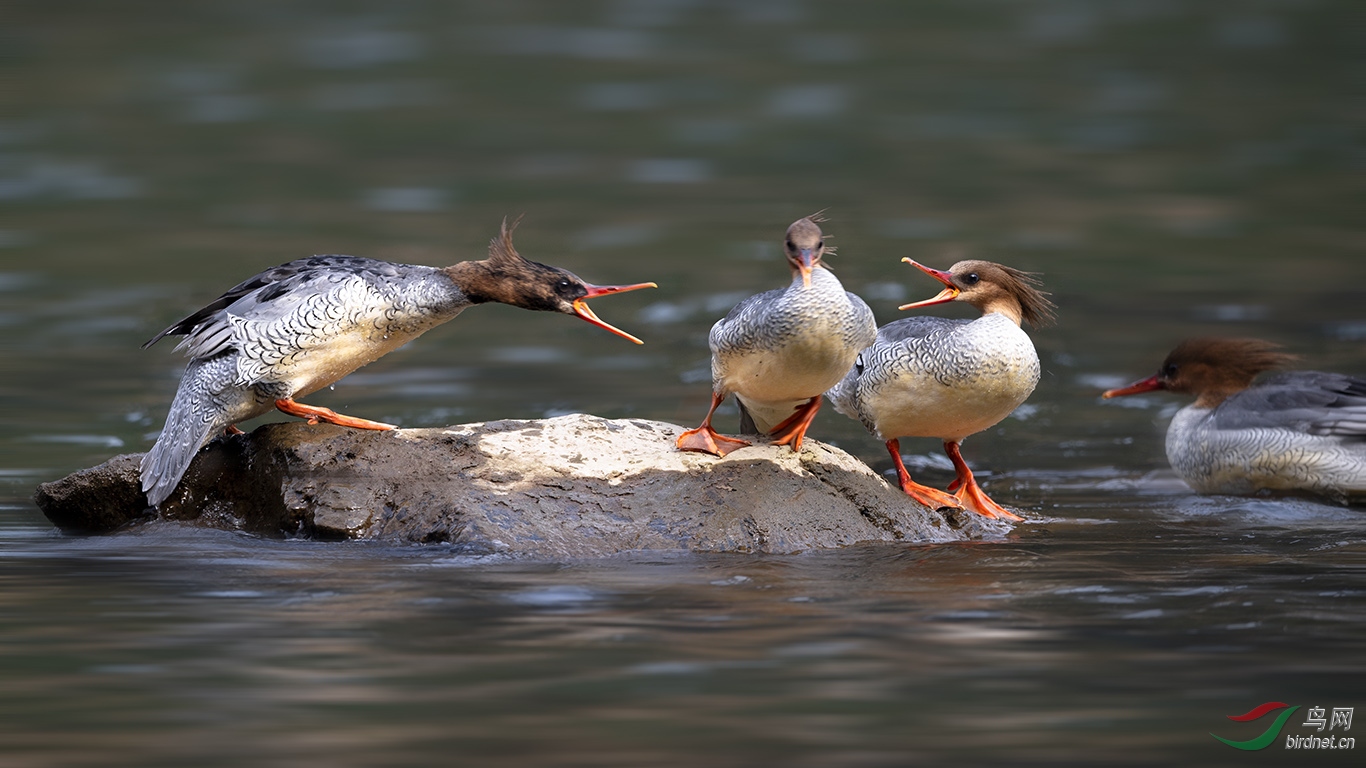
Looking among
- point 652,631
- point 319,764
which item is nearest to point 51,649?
point 319,764

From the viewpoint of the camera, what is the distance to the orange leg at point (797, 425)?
641 centimetres

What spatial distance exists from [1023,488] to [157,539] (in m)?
4.97

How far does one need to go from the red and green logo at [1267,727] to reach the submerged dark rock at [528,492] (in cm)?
227

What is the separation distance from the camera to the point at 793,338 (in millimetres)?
5805

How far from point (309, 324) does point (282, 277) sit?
401mm

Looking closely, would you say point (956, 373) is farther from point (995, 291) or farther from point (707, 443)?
point (707, 443)

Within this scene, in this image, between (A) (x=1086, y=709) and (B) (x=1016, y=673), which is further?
(B) (x=1016, y=673)

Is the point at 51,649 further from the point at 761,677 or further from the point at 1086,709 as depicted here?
the point at 1086,709

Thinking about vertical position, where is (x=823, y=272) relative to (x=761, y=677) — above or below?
above

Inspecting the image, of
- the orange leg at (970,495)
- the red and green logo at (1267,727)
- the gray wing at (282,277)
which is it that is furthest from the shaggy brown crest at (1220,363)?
the red and green logo at (1267,727)

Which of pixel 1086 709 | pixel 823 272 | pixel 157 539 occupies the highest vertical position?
pixel 823 272

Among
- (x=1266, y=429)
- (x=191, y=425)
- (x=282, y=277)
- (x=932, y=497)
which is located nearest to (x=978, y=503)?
(x=932, y=497)

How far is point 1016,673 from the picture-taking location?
14.5ft

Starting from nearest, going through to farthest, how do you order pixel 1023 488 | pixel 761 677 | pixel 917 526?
pixel 761 677
pixel 917 526
pixel 1023 488
